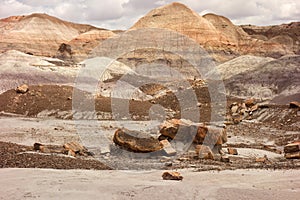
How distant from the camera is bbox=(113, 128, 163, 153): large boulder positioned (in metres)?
13.4

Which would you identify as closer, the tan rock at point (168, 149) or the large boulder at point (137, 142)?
the large boulder at point (137, 142)

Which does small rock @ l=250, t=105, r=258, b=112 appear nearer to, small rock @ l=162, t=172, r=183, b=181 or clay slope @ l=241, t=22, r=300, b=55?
small rock @ l=162, t=172, r=183, b=181

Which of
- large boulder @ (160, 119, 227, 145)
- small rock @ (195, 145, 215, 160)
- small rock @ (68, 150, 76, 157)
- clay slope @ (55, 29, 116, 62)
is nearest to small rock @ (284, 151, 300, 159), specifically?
large boulder @ (160, 119, 227, 145)

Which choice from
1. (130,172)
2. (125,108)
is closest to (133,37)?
(125,108)

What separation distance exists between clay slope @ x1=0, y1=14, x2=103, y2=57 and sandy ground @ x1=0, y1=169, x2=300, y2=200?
59774 millimetres

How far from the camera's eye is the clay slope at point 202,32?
7094cm

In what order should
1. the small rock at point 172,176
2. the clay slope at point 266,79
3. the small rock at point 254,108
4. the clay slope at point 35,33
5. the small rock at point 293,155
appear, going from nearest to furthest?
the small rock at point 172,176 < the small rock at point 293,155 < the small rock at point 254,108 < the clay slope at point 266,79 < the clay slope at point 35,33

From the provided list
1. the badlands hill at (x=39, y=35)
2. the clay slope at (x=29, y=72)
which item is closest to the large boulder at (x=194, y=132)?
the clay slope at (x=29, y=72)

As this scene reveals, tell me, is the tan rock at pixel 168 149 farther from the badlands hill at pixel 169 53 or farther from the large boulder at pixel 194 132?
the badlands hill at pixel 169 53

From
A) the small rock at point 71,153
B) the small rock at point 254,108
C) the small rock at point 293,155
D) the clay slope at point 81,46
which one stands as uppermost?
the clay slope at point 81,46

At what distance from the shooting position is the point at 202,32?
72625 millimetres

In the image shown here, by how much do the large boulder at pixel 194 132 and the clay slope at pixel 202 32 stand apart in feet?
173

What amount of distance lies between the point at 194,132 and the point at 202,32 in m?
59.7

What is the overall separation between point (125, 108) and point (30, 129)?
8559 mm
